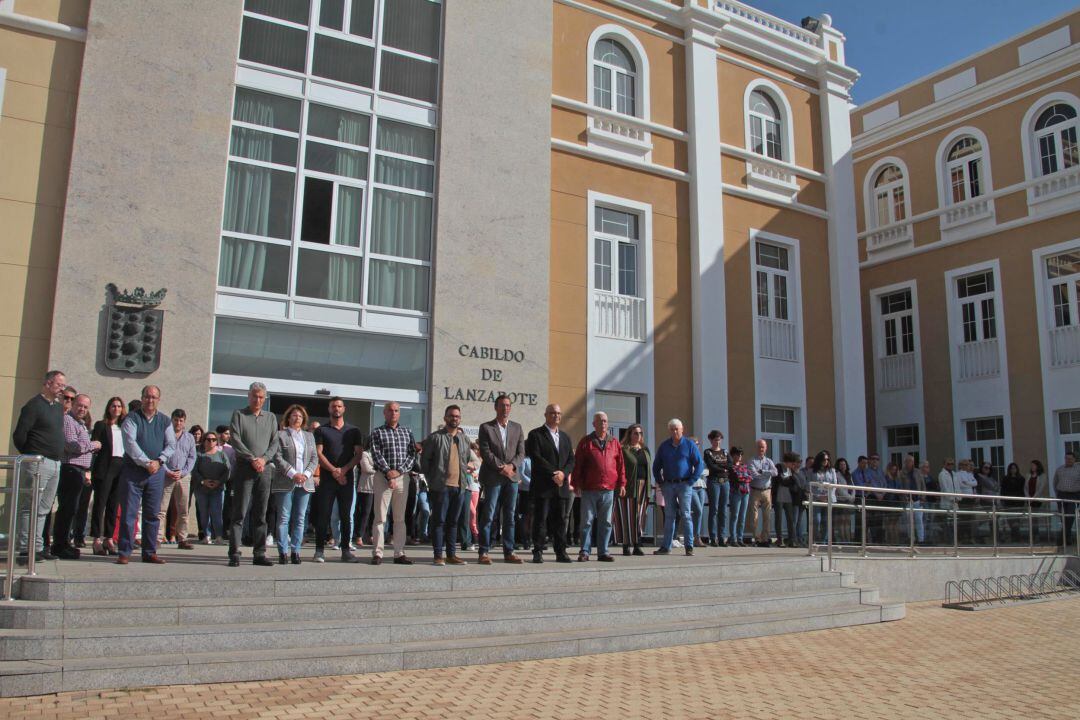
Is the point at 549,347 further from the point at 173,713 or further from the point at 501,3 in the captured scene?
the point at 173,713

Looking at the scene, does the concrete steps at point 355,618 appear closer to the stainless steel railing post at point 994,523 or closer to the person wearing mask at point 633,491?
the person wearing mask at point 633,491

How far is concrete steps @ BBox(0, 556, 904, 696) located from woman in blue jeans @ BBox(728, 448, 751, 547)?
4.22 metres

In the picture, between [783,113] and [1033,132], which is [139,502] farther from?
[1033,132]

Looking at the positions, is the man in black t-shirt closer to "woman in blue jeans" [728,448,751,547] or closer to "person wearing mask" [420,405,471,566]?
"person wearing mask" [420,405,471,566]

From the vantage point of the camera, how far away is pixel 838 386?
20.5 meters

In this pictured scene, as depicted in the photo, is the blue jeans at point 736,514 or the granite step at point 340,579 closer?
the granite step at point 340,579

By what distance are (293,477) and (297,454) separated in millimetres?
250

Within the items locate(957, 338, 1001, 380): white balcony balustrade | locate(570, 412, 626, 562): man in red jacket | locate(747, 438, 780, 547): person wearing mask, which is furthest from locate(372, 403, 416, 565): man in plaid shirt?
locate(957, 338, 1001, 380): white balcony balustrade

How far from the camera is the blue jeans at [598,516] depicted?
1052cm

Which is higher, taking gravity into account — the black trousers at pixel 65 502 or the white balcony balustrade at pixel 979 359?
the white balcony balustrade at pixel 979 359

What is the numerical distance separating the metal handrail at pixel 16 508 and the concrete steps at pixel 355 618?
0.58 ft

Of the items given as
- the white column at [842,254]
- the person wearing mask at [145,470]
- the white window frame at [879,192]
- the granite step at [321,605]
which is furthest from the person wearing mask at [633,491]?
the white window frame at [879,192]

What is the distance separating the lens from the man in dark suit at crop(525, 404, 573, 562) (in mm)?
10180

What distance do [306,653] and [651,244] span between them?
43.8 ft
